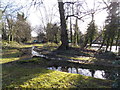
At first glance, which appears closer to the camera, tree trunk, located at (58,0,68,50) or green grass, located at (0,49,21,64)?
green grass, located at (0,49,21,64)

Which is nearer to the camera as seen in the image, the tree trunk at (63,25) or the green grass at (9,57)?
the green grass at (9,57)

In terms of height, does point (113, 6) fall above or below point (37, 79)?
above

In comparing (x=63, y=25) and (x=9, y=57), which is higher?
(x=63, y=25)

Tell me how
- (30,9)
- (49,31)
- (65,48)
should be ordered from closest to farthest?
(30,9) < (65,48) < (49,31)

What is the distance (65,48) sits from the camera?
9.10 metres

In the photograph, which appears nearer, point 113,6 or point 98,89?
point 98,89

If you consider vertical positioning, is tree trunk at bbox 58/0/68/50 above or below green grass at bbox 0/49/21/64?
above

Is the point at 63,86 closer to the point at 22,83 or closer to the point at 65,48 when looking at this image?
the point at 22,83

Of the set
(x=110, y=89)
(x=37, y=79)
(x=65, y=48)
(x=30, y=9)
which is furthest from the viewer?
(x=65, y=48)

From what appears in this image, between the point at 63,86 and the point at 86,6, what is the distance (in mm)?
7659

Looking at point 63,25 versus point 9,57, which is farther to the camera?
point 63,25

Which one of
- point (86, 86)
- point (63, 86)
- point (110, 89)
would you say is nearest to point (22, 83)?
point (63, 86)

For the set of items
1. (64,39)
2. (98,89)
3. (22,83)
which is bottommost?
(98,89)

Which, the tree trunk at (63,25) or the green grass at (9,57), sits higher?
the tree trunk at (63,25)
